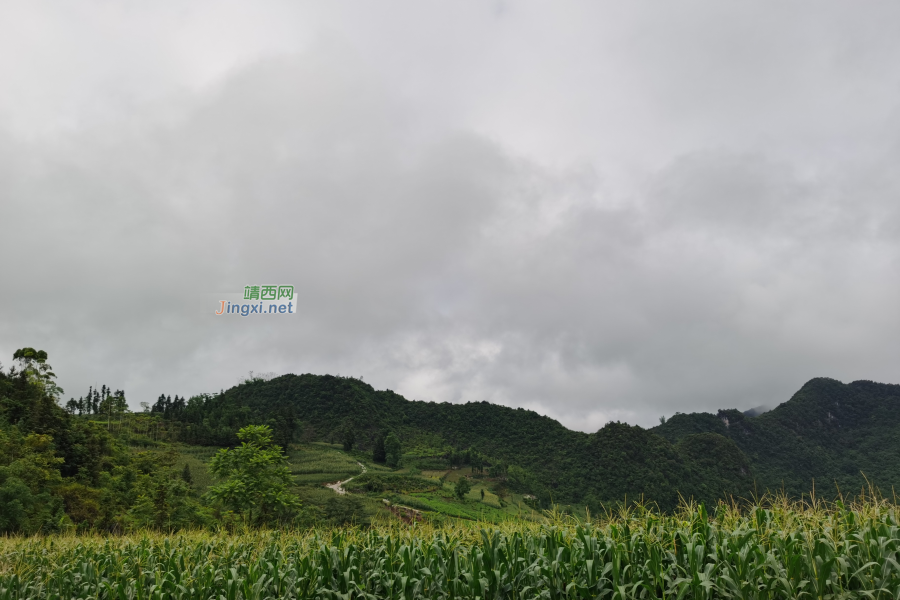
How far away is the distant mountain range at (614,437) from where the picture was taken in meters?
68.9

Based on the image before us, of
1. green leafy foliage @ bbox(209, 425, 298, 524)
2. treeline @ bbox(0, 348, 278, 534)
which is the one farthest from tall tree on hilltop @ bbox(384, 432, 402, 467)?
green leafy foliage @ bbox(209, 425, 298, 524)

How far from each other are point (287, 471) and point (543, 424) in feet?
269

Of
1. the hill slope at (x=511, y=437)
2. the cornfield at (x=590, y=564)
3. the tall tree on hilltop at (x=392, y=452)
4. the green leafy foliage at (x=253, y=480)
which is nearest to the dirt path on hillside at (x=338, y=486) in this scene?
the hill slope at (x=511, y=437)

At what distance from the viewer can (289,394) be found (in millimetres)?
105438

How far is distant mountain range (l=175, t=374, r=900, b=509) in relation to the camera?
6888 cm

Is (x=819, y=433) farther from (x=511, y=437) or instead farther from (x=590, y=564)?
(x=590, y=564)

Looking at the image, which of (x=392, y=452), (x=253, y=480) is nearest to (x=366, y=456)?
(x=392, y=452)

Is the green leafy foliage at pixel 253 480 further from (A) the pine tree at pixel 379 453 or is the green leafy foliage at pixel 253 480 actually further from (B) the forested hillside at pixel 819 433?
(B) the forested hillside at pixel 819 433

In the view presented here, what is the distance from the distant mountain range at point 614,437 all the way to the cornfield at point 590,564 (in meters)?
57.7

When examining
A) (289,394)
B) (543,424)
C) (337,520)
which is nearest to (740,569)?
(337,520)

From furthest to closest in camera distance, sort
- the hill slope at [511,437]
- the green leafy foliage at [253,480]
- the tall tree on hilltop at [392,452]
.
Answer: the tall tree on hilltop at [392,452] < the hill slope at [511,437] < the green leafy foliage at [253,480]

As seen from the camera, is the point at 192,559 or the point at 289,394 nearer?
the point at 192,559

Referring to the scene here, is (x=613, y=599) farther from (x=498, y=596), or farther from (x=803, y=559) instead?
(x=803, y=559)

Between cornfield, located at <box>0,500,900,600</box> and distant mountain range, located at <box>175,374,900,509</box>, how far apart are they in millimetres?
57712
